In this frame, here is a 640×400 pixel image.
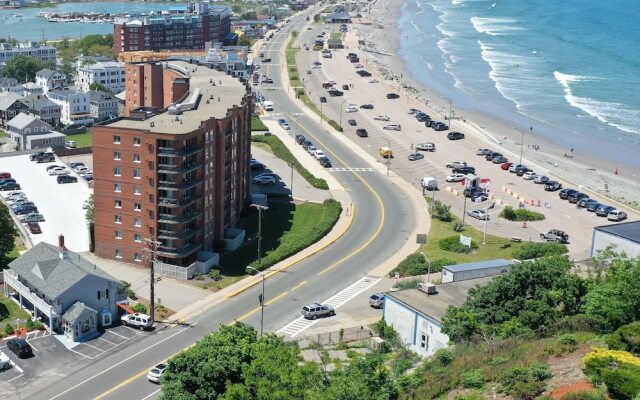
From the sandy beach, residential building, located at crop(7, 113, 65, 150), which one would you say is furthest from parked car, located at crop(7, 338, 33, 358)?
residential building, located at crop(7, 113, 65, 150)

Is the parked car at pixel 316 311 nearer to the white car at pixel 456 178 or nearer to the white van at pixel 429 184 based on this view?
the white van at pixel 429 184

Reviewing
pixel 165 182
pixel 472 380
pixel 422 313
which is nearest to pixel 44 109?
pixel 165 182

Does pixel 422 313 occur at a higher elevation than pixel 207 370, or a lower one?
lower

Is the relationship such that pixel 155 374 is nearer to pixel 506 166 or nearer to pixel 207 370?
pixel 207 370

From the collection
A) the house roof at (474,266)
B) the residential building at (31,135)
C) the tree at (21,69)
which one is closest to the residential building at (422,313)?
the house roof at (474,266)

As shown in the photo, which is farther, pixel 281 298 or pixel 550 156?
pixel 550 156

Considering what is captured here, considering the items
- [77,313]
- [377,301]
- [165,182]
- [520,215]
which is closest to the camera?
[77,313]

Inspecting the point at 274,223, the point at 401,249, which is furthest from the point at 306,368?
the point at 274,223
